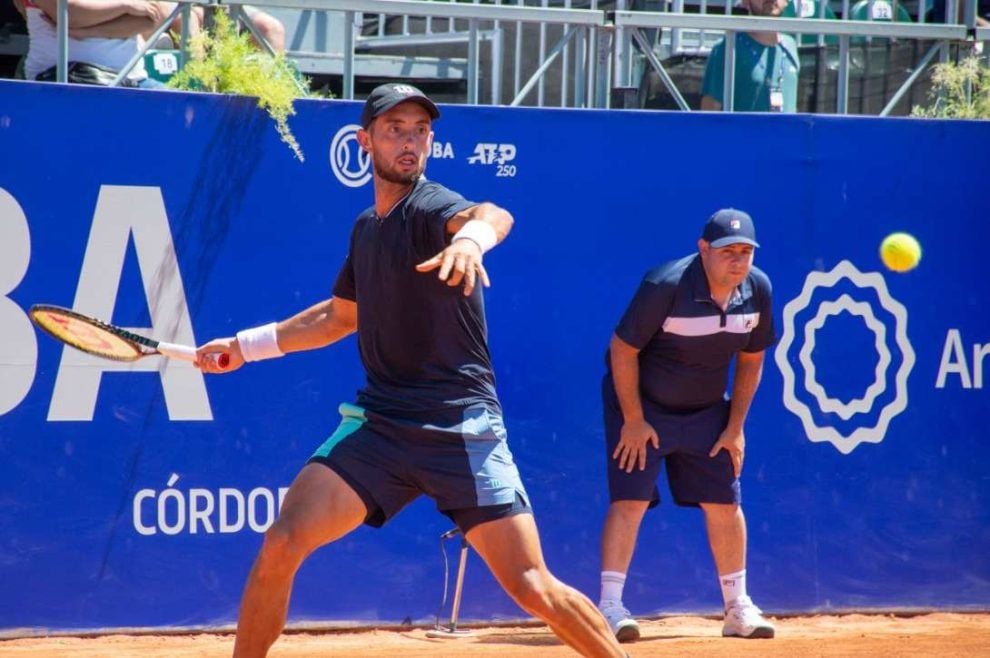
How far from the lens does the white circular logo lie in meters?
6.25

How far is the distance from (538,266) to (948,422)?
228 centimetres

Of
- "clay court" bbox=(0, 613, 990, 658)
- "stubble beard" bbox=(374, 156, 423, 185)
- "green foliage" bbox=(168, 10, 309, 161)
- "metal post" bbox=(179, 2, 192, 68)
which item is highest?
"metal post" bbox=(179, 2, 192, 68)

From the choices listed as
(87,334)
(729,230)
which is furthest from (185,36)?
(729,230)

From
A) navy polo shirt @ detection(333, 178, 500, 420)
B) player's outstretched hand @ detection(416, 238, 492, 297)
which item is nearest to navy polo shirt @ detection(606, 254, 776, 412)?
navy polo shirt @ detection(333, 178, 500, 420)

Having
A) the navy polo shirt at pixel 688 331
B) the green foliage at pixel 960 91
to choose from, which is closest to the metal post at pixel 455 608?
the navy polo shirt at pixel 688 331

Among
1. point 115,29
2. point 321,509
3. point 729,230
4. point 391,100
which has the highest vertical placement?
Answer: point 115,29

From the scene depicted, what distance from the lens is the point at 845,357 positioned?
22.7 feet

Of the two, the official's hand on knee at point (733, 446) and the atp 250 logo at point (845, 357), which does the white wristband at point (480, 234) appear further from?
the atp 250 logo at point (845, 357)

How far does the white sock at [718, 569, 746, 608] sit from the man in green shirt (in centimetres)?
251

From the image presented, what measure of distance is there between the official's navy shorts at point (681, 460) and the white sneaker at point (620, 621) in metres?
0.47

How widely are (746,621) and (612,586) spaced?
25.8 inches

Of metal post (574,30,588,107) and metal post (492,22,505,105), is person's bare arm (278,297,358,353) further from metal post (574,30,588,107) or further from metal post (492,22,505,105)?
metal post (492,22,505,105)

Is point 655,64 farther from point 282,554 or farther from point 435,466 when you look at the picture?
point 282,554

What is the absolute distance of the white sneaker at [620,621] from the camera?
238 inches
